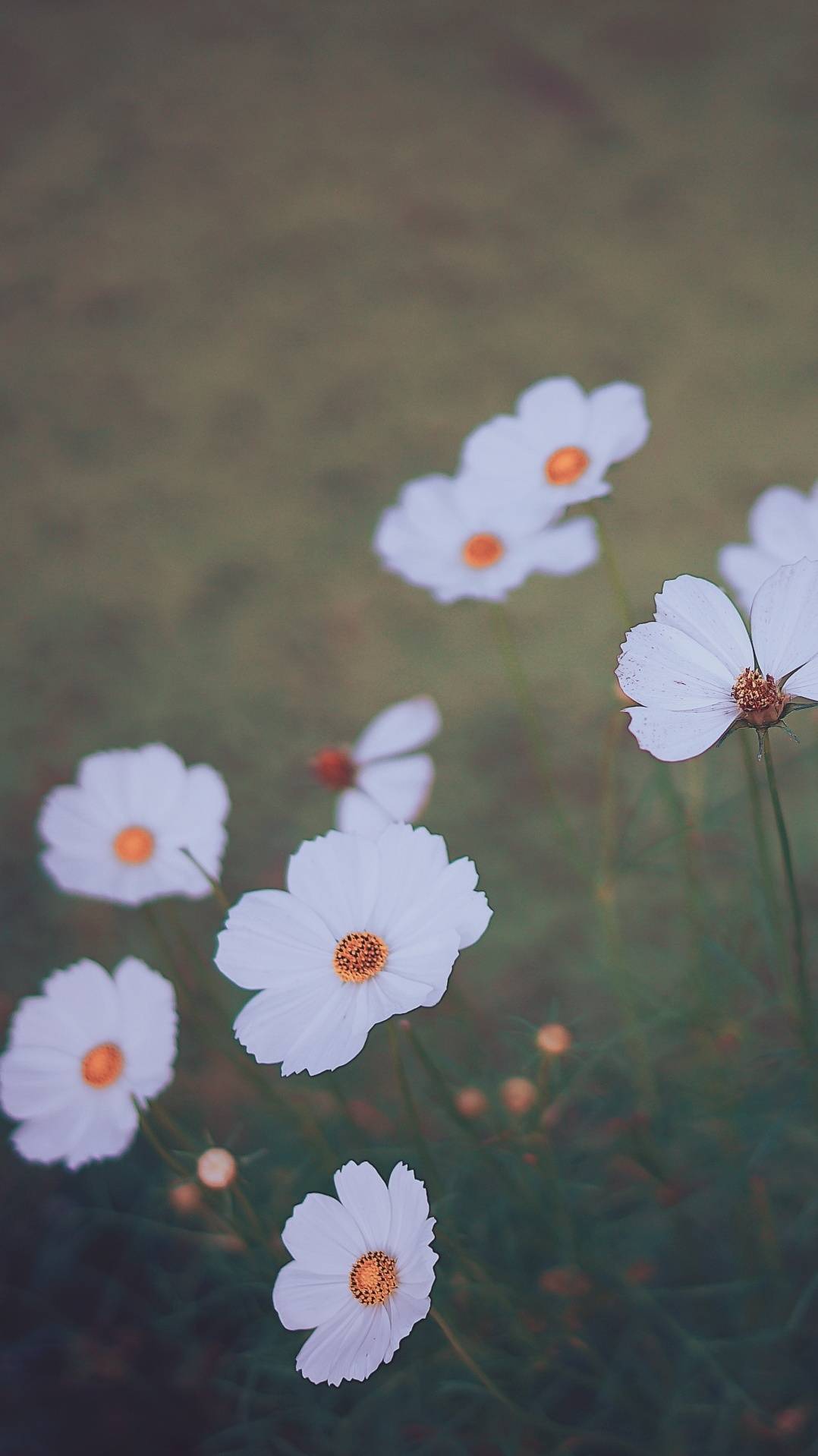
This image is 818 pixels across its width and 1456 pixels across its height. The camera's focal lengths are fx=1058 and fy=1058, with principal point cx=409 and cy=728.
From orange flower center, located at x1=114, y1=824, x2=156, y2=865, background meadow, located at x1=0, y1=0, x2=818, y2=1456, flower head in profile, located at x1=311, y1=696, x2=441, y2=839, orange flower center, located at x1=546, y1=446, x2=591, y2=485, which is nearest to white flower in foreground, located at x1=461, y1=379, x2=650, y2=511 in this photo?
orange flower center, located at x1=546, y1=446, x2=591, y2=485

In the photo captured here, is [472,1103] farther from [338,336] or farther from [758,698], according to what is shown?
[338,336]

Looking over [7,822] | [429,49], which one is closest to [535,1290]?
[7,822]

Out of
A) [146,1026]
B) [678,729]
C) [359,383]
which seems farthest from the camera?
[359,383]

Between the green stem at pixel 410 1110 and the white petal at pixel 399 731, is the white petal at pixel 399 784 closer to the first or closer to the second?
the white petal at pixel 399 731

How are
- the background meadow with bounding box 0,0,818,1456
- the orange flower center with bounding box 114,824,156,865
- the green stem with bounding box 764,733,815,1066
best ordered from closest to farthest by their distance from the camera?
the green stem with bounding box 764,733,815,1066
the orange flower center with bounding box 114,824,156,865
the background meadow with bounding box 0,0,818,1456

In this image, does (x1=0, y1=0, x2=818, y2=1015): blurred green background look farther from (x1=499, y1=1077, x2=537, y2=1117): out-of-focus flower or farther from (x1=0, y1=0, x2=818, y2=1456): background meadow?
(x1=499, y1=1077, x2=537, y2=1117): out-of-focus flower

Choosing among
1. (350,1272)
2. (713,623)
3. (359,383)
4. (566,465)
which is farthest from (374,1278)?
(359,383)

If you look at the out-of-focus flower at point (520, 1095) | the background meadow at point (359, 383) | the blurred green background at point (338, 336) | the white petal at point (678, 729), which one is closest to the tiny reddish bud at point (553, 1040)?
the out-of-focus flower at point (520, 1095)
